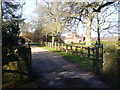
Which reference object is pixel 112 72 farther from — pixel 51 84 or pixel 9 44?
pixel 9 44

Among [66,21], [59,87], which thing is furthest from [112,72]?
[66,21]

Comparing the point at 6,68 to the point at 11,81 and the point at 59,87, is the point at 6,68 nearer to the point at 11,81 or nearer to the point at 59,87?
the point at 11,81

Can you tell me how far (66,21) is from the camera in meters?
17.9

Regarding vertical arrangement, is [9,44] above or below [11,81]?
above

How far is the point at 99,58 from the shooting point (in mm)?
6273

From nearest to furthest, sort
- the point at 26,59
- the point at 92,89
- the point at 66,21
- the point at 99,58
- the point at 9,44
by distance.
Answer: the point at 92,89 → the point at 26,59 → the point at 9,44 → the point at 99,58 → the point at 66,21

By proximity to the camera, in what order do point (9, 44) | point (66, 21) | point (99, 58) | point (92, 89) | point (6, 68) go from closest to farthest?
point (92, 89) < point (6, 68) < point (9, 44) < point (99, 58) < point (66, 21)

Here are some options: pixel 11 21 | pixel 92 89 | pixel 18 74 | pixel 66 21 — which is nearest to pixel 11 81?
pixel 18 74

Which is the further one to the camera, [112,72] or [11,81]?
[112,72]

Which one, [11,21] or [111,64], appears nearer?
[111,64]

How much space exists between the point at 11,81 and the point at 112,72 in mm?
3340

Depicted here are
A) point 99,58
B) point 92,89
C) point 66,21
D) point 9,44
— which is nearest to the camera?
point 92,89

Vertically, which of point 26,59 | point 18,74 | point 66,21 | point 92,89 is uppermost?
point 66,21

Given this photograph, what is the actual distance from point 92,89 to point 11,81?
2421 millimetres
